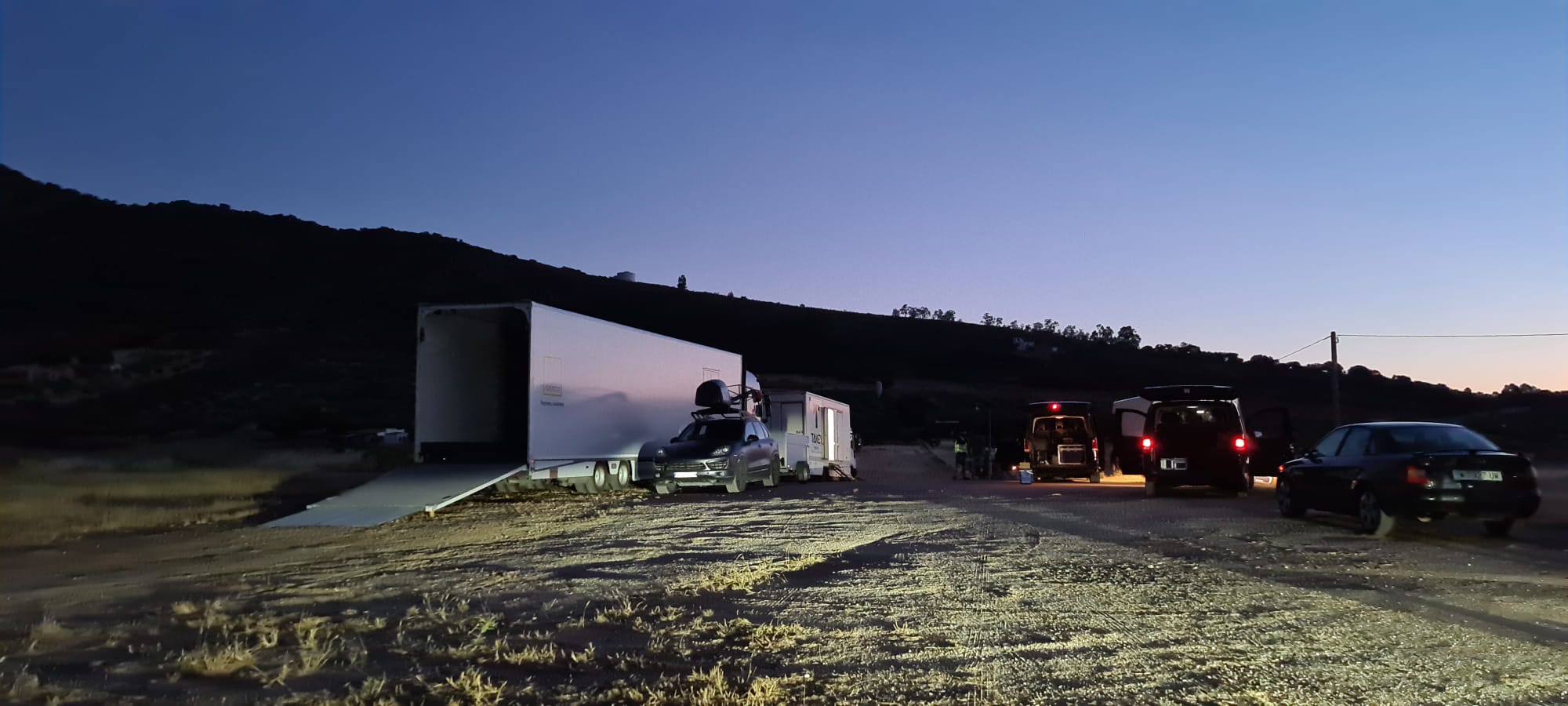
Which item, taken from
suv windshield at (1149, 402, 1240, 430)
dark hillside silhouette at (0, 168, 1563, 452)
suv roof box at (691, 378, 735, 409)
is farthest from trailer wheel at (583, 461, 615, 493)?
dark hillside silhouette at (0, 168, 1563, 452)

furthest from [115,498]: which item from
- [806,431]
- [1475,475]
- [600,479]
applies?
[1475,475]

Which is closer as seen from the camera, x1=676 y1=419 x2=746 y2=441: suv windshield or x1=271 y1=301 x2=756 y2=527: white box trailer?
x1=271 y1=301 x2=756 y2=527: white box trailer

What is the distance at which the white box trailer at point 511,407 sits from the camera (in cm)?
1619

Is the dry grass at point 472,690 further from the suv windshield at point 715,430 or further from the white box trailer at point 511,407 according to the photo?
the suv windshield at point 715,430

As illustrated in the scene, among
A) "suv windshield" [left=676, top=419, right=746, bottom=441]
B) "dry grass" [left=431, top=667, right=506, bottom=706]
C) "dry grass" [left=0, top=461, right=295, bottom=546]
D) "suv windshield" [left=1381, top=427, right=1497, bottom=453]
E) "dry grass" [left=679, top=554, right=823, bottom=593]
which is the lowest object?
"dry grass" [left=431, top=667, right=506, bottom=706]

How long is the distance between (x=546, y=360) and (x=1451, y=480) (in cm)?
1268

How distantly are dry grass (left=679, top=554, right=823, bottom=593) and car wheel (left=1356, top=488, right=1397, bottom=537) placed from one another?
656cm

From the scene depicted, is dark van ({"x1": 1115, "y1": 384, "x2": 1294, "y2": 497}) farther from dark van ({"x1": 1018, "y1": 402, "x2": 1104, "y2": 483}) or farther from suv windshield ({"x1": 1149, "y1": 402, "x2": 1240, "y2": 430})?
dark van ({"x1": 1018, "y1": 402, "x2": 1104, "y2": 483})

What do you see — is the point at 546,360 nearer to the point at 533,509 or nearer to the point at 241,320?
the point at 533,509

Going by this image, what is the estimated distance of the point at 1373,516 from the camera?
12.1 metres

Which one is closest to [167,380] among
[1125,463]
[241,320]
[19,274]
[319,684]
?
[241,320]

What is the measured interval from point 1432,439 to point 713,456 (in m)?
12.4

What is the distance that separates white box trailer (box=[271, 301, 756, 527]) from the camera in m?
16.2

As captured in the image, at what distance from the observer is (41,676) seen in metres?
5.51
